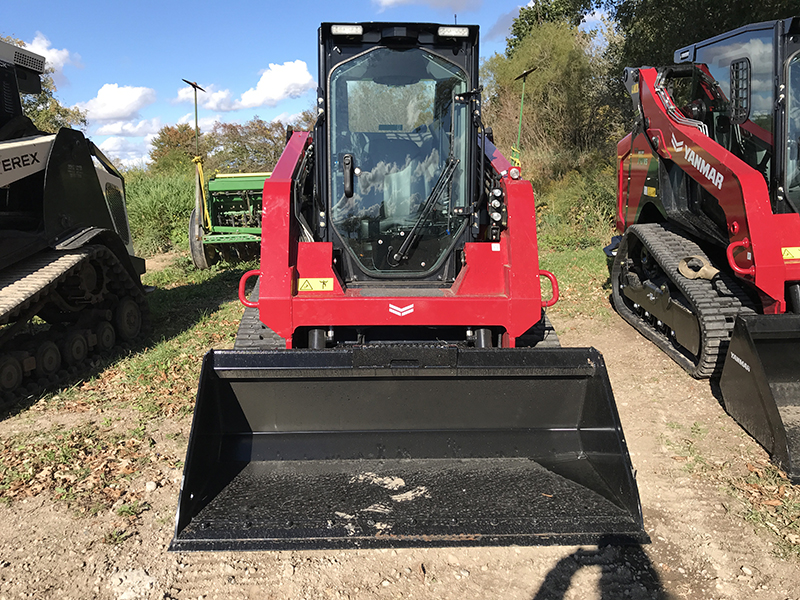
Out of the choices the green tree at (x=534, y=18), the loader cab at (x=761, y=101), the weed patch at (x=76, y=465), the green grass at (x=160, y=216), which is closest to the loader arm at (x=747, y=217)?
the loader cab at (x=761, y=101)

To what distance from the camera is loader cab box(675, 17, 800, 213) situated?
4797 millimetres

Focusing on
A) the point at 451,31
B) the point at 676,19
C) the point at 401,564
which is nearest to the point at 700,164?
the point at 451,31

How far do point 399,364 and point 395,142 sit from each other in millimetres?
1848

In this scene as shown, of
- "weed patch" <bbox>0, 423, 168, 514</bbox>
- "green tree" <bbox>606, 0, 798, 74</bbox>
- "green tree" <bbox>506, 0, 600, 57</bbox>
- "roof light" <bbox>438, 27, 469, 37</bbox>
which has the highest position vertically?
"green tree" <bbox>506, 0, 600, 57</bbox>

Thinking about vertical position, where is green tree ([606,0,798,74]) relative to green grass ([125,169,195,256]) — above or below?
above

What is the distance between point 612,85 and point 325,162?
14.4 meters

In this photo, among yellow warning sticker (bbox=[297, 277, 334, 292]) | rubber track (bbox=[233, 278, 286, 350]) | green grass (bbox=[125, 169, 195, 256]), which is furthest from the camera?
green grass (bbox=[125, 169, 195, 256])

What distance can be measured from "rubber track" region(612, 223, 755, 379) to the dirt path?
140 cm

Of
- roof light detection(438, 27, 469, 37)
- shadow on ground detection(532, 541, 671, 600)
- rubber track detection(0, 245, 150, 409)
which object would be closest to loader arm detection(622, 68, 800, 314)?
roof light detection(438, 27, 469, 37)

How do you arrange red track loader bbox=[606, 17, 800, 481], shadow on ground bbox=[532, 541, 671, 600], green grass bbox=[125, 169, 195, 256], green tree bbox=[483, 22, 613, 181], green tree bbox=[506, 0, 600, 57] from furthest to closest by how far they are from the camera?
green tree bbox=[506, 0, 600, 57] < green tree bbox=[483, 22, 613, 181] < green grass bbox=[125, 169, 195, 256] < red track loader bbox=[606, 17, 800, 481] < shadow on ground bbox=[532, 541, 671, 600]

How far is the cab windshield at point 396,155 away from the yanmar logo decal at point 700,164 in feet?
6.53

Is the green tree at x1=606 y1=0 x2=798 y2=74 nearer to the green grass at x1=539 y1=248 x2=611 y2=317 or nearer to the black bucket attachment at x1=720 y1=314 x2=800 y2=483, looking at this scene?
the green grass at x1=539 y1=248 x2=611 y2=317

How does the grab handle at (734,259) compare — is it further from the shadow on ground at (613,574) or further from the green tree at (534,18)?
the green tree at (534,18)

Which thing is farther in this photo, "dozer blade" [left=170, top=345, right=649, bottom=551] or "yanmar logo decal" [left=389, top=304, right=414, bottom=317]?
"yanmar logo decal" [left=389, top=304, right=414, bottom=317]
